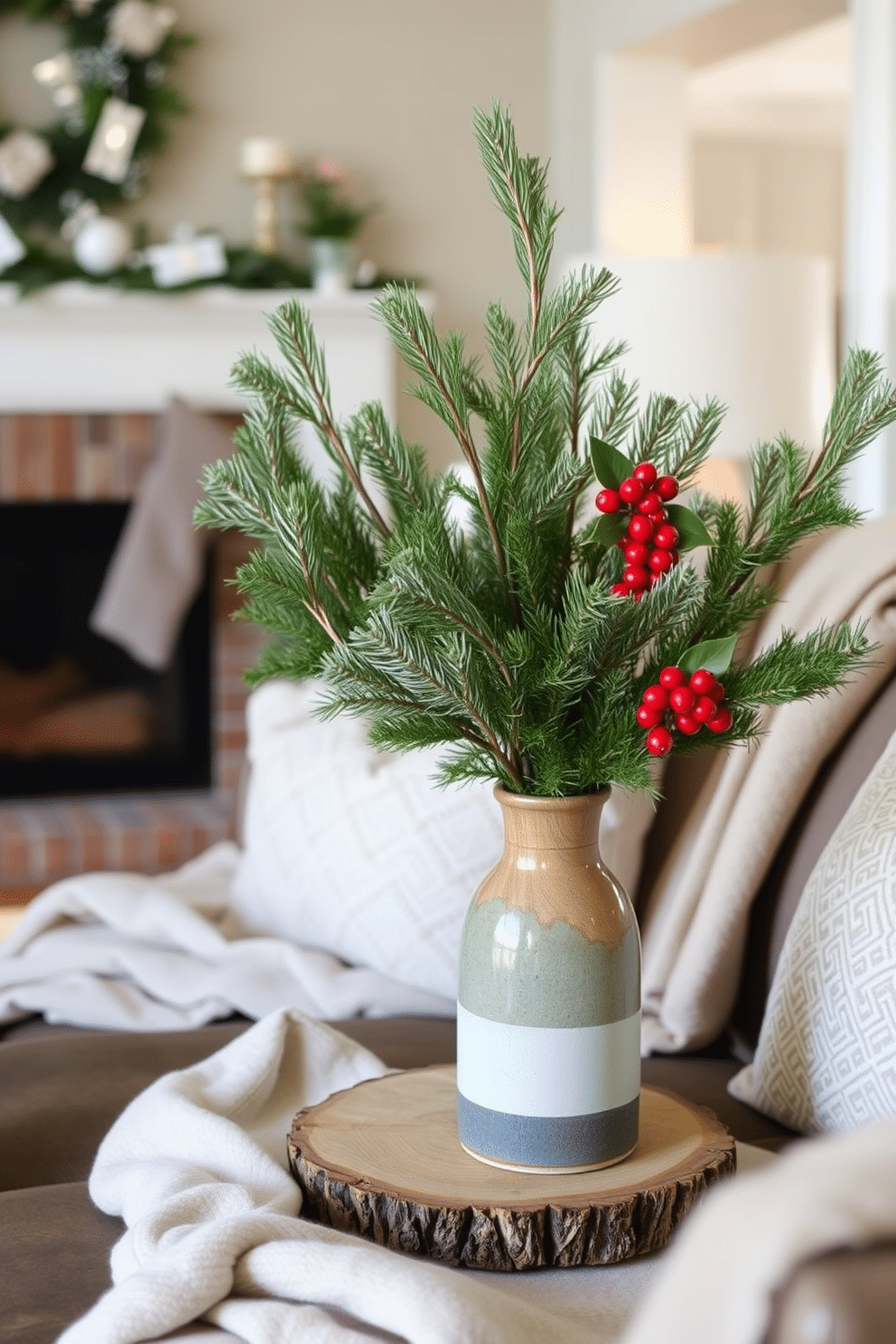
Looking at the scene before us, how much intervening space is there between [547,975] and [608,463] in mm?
305

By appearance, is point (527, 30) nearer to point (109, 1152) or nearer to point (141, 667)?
point (141, 667)

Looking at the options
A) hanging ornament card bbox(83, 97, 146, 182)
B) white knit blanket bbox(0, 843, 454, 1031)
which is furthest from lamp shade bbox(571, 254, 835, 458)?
hanging ornament card bbox(83, 97, 146, 182)

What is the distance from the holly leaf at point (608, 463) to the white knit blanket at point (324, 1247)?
393 millimetres

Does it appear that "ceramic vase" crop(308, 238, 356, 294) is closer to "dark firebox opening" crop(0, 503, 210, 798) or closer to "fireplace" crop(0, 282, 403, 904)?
"fireplace" crop(0, 282, 403, 904)

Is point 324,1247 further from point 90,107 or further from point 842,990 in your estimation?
point 90,107

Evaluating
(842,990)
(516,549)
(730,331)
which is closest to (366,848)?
(842,990)

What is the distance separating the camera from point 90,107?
3.67 metres

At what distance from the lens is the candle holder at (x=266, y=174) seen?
3.80 meters

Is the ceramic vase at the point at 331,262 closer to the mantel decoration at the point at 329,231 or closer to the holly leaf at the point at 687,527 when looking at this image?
the mantel decoration at the point at 329,231

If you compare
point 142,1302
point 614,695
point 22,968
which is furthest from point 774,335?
point 142,1302

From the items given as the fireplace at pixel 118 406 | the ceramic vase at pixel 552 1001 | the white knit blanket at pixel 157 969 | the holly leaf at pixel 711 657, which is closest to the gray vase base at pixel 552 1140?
the ceramic vase at pixel 552 1001

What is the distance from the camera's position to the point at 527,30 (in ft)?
13.6

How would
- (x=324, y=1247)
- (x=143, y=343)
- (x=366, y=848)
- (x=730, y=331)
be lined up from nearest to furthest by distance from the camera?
(x=324, y=1247) → (x=366, y=848) → (x=730, y=331) → (x=143, y=343)

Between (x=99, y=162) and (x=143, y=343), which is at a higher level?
(x=99, y=162)
